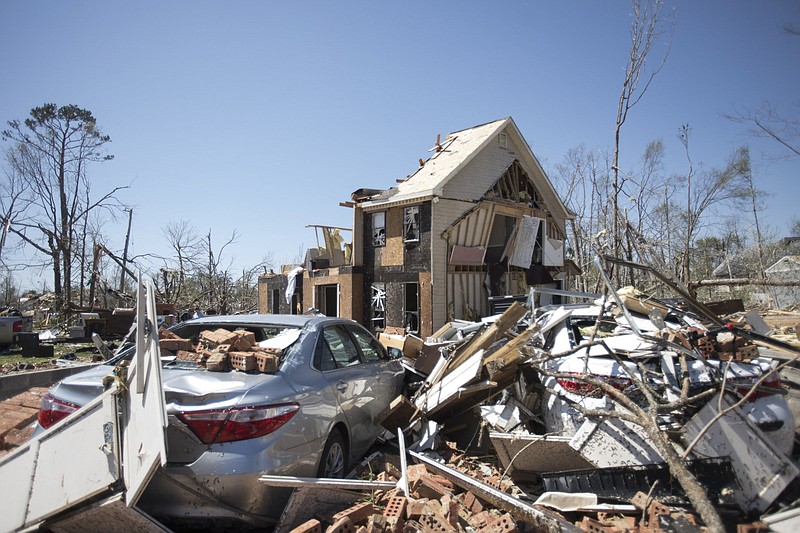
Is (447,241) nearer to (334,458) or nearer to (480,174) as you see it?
(480,174)

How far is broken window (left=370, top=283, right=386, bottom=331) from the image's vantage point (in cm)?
1611

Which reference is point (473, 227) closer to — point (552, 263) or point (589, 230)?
point (552, 263)

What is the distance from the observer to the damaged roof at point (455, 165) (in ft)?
49.9

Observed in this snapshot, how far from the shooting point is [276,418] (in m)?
3.21

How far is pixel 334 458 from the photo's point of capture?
4.05 metres

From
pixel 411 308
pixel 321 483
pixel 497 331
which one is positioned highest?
pixel 497 331

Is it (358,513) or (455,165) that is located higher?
(455,165)

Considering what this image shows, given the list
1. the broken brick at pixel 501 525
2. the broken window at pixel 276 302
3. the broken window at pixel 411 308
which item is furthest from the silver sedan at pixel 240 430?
the broken window at pixel 276 302

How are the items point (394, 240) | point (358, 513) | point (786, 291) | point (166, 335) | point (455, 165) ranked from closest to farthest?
point (358, 513) → point (166, 335) → point (455, 165) → point (394, 240) → point (786, 291)

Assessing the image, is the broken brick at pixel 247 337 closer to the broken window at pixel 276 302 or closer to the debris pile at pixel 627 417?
the debris pile at pixel 627 417

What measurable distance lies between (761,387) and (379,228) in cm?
1336

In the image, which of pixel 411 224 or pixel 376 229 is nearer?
pixel 411 224

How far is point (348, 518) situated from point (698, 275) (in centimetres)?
3318

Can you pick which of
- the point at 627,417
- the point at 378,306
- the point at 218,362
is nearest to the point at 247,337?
the point at 218,362
